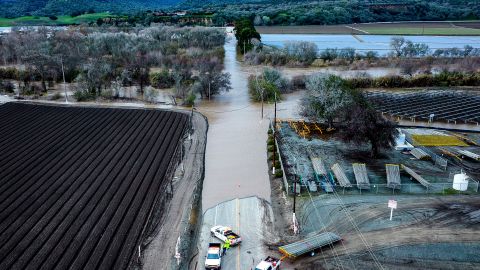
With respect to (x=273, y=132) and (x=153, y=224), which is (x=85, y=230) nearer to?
(x=153, y=224)

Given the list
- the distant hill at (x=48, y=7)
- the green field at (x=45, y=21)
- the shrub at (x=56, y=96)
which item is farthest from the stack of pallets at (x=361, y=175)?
the distant hill at (x=48, y=7)

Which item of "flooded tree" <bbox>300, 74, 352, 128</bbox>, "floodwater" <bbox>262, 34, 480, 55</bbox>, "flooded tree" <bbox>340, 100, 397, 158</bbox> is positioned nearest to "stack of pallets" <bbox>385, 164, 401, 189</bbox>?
"flooded tree" <bbox>340, 100, 397, 158</bbox>

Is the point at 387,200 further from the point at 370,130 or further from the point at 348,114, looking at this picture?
the point at 348,114

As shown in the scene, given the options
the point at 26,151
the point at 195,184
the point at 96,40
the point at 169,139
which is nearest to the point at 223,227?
the point at 195,184

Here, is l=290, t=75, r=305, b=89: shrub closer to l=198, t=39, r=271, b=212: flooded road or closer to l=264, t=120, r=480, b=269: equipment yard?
l=198, t=39, r=271, b=212: flooded road

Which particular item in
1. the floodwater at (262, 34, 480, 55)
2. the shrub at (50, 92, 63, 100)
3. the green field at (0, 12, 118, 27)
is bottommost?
the shrub at (50, 92, 63, 100)

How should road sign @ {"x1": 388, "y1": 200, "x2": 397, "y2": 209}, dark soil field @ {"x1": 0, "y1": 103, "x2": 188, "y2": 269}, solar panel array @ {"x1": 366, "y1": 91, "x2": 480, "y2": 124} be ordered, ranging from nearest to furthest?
1. dark soil field @ {"x1": 0, "y1": 103, "x2": 188, "y2": 269}
2. road sign @ {"x1": 388, "y1": 200, "x2": 397, "y2": 209}
3. solar panel array @ {"x1": 366, "y1": 91, "x2": 480, "y2": 124}
